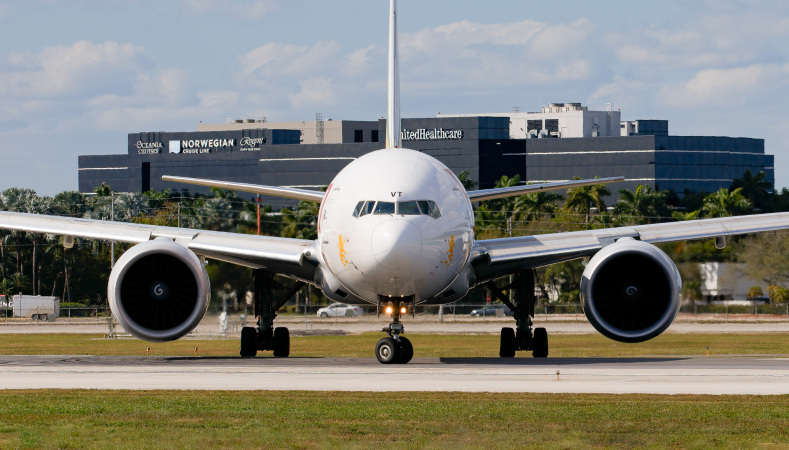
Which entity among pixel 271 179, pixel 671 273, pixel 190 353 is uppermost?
pixel 271 179

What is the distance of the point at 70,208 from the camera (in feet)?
444

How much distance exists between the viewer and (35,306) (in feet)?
329

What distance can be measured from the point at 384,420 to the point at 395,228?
871 cm

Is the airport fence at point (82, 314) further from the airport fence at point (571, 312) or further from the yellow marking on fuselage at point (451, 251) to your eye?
the yellow marking on fuselage at point (451, 251)

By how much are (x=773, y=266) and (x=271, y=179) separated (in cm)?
13112

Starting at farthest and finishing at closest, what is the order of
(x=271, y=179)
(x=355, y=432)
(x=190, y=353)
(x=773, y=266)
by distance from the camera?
1. (x=271, y=179)
2. (x=773, y=266)
3. (x=190, y=353)
4. (x=355, y=432)

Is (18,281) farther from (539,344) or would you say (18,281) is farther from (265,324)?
(539,344)

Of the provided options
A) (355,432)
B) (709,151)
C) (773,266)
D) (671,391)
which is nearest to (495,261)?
(671,391)

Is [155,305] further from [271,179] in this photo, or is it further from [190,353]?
[271,179]

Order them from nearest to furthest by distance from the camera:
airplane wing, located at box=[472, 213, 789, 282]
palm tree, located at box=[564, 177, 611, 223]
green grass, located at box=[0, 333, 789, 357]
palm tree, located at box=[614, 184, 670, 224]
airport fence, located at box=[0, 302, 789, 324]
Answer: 1. airplane wing, located at box=[472, 213, 789, 282]
2. green grass, located at box=[0, 333, 789, 357]
3. airport fence, located at box=[0, 302, 789, 324]
4. palm tree, located at box=[564, 177, 611, 223]
5. palm tree, located at box=[614, 184, 670, 224]

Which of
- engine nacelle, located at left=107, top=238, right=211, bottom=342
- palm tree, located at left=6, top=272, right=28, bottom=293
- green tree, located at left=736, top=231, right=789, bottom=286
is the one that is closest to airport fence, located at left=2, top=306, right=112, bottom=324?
palm tree, located at left=6, top=272, right=28, bottom=293

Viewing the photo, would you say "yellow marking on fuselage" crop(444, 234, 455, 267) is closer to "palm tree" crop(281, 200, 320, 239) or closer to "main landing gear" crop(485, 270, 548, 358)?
"main landing gear" crop(485, 270, 548, 358)

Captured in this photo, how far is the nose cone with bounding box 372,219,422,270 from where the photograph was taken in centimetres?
2453

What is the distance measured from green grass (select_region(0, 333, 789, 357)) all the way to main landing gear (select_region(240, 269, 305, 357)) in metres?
4.26
